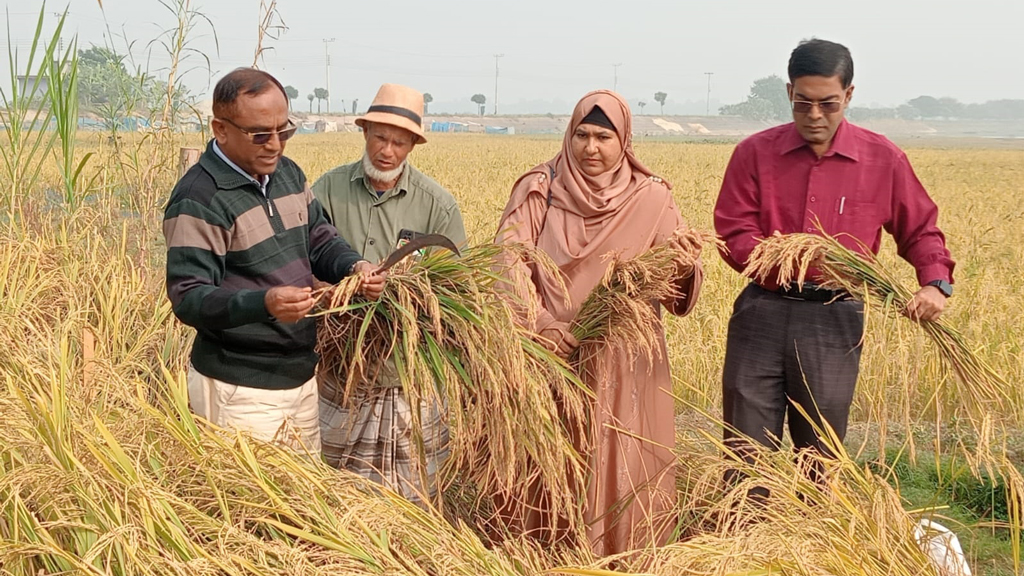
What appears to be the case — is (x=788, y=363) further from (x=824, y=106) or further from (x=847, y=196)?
(x=824, y=106)

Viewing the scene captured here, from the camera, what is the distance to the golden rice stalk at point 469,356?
233 cm

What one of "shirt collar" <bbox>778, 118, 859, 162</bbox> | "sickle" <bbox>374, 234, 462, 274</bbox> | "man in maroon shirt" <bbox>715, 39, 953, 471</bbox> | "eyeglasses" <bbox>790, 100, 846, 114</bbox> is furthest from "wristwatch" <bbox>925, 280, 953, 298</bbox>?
"sickle" <bbox>374, 234, 462, 274</bbox>

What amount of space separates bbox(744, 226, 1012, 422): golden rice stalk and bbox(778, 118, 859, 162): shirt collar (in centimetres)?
28

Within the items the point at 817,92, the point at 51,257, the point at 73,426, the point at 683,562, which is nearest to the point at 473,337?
the point at 683,562

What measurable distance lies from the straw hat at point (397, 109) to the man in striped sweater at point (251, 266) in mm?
409

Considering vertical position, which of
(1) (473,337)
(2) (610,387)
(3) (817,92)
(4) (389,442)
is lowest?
(4) (389,442)

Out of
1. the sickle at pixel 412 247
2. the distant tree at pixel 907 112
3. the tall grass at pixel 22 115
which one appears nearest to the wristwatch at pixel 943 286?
the sickle at pixel 412 247

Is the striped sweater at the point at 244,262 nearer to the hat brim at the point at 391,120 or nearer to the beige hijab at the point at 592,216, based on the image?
the hat brim at the point at 391,120

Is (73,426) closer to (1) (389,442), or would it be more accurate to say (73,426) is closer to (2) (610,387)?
(1) (389,442)

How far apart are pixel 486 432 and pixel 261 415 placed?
0.55m

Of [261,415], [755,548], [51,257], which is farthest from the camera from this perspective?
[51,257]

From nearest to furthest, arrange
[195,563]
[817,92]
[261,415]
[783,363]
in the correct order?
[195,563] → [261,415] → [817,92] → [783,363]

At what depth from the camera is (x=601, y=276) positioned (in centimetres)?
269

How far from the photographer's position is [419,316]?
2.37m
